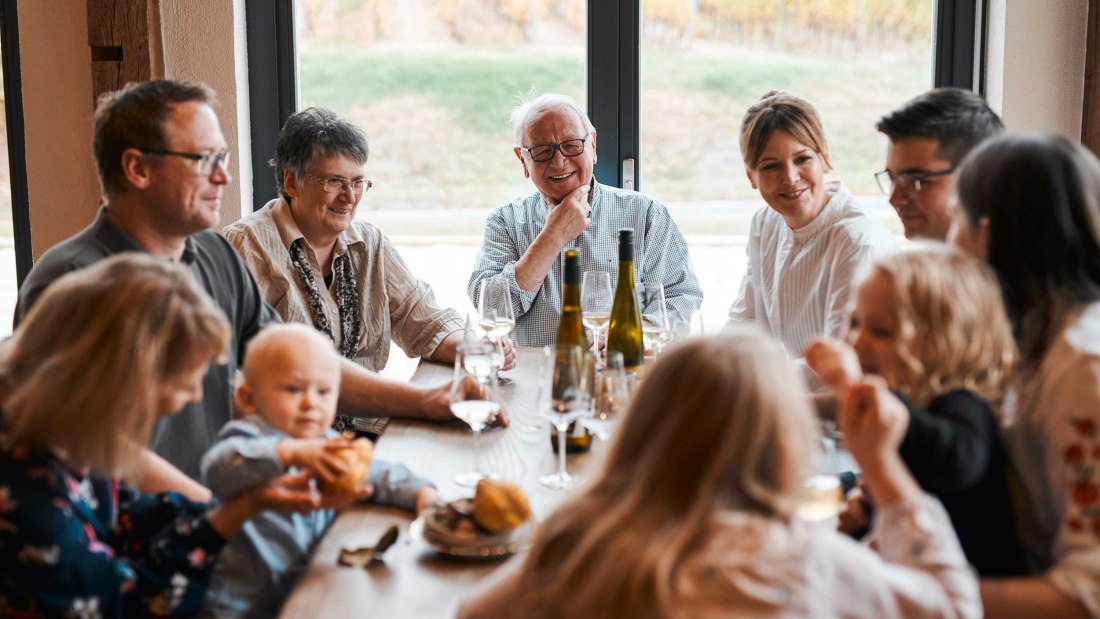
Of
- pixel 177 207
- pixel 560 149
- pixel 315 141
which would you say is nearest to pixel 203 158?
pixel 177 207

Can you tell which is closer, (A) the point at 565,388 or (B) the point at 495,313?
(A) the point at 565,388

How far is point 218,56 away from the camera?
373cm

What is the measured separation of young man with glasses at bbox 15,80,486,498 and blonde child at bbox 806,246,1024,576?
104cm

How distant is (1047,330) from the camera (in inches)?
57.8

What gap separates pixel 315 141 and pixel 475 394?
56.7 inches

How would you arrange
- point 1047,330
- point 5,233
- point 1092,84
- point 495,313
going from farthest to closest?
point 5,233 < point 1092,84 < point 495,313 < point 1047,330

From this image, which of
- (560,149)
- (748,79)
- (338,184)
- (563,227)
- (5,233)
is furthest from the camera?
(748,79)

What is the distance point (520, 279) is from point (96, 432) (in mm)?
2045

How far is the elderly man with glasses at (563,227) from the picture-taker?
3.38m

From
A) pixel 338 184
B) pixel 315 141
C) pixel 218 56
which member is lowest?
pixel 338 184

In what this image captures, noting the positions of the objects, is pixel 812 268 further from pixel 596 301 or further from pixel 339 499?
pixel 339 499

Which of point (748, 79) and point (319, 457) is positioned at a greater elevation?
point (748, 79)

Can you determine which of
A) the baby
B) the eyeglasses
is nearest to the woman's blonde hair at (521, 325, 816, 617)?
the baby

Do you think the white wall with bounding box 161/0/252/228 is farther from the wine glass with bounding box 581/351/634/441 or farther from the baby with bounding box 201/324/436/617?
the wine glass with bounding box 581/351/634/441
